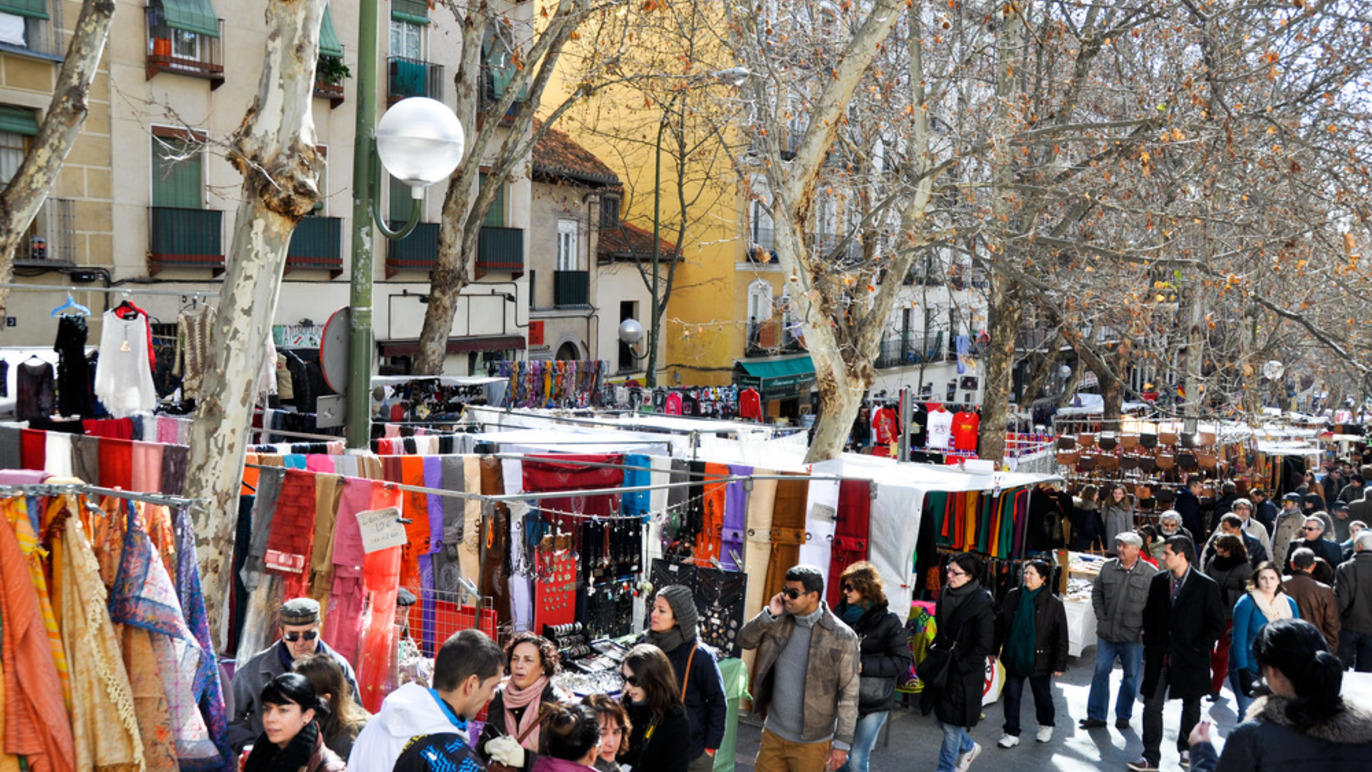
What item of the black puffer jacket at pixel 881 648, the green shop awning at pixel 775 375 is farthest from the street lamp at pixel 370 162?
the green shop awning at pixel 775 375

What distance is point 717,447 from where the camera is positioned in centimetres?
1021

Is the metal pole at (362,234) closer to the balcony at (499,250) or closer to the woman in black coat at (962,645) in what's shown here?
the woman in black coat at (962,645)

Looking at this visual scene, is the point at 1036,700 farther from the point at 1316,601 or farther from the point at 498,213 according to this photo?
the point at 498,213

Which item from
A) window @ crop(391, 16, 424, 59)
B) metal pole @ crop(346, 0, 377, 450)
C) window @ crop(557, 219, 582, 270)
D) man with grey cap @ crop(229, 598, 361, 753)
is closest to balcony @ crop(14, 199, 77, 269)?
window @ crop(391, 16, 424, 59)

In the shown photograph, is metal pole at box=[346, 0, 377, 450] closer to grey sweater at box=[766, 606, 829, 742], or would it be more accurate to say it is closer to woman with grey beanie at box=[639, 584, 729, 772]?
woman with grey beanie at box=[639, 584, 729, 772]

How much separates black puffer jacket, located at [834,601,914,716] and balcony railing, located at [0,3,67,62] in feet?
46.5

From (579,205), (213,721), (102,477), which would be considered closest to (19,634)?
(213,721)

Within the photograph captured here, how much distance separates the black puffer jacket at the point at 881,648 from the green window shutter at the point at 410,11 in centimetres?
1720

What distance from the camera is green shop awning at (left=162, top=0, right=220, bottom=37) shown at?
16.9m

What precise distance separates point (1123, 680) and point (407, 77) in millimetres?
16550

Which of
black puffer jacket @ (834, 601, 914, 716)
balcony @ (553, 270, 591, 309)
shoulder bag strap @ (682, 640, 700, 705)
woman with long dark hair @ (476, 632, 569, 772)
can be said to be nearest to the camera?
woman with long dark hair @ (476, 632, 569, 772)

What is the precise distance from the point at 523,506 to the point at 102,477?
251cm

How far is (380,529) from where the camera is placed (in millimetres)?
6273

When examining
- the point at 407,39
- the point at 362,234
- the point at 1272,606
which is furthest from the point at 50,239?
the point at 1272,606
